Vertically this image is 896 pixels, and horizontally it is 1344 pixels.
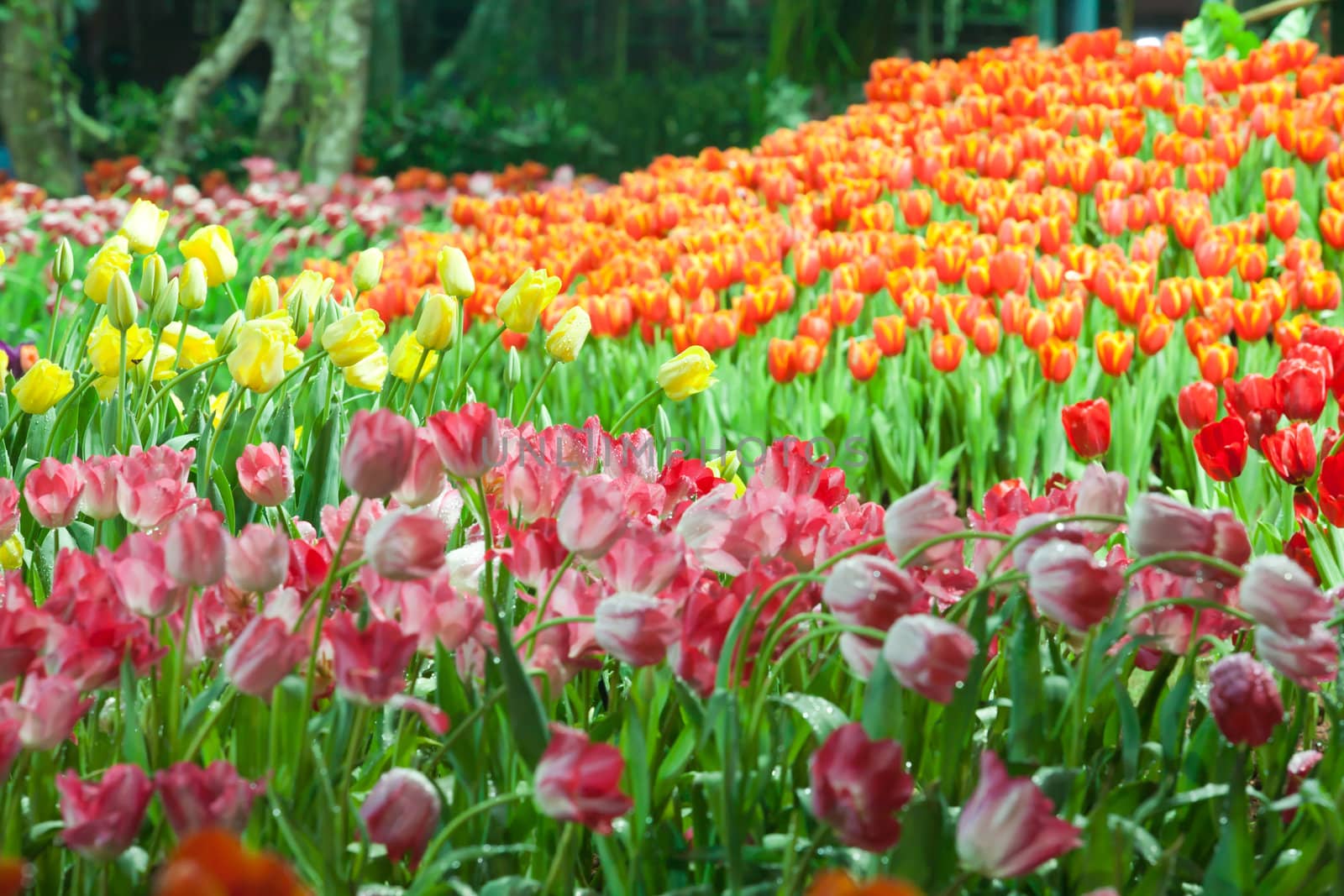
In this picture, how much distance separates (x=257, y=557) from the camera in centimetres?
116

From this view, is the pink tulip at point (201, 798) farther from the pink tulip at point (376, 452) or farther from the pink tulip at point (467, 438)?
the pink tulip at point (467, 438)

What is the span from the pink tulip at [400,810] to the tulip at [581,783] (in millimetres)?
113

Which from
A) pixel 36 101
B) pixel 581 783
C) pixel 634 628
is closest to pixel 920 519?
pixel 634 628

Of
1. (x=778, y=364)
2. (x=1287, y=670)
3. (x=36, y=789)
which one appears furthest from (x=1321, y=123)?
(x=36, y=789)

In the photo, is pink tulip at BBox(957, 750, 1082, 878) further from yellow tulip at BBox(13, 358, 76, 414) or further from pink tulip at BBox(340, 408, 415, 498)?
yellow tulip at BBox(13, 358, 76, 414)

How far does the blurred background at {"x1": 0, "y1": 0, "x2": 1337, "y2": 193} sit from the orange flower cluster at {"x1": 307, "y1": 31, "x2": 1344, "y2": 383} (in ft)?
6.34

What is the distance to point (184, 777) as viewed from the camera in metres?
0.98

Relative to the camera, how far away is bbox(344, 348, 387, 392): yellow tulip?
6.29 feet

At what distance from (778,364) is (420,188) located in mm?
5203

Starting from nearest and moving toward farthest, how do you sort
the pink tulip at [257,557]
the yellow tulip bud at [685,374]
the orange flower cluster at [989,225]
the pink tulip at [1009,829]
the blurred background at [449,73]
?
1. the pink tulip at [1009,829]
2. the pink tulip at [257,557]
3. the yellow tulip bud at [685,374]
4. the orange flower cluster at [989,225]
5. the blurred background at [449,73]

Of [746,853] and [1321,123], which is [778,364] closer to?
[746,853]

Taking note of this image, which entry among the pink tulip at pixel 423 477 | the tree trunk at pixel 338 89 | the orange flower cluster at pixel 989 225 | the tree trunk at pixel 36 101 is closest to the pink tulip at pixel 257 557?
the pink tulip at pixel 423 477

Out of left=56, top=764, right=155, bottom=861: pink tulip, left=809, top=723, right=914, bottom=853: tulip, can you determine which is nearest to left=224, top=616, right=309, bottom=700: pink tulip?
left=56, top=764, right=155, bottom=861: pink tulip

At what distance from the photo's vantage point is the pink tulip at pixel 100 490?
4.86 ft
